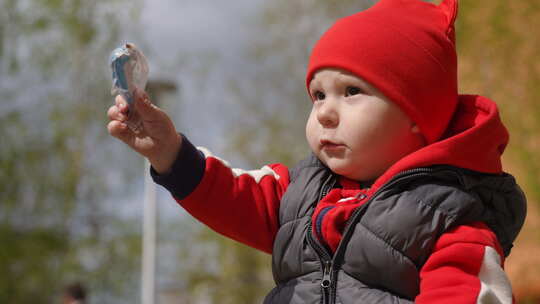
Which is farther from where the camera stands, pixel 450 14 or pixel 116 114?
pixel 450 14

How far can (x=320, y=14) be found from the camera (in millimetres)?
12766

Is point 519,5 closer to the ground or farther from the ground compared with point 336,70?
farther from the ground

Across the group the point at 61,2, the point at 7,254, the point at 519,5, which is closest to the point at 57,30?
the point at 61,2

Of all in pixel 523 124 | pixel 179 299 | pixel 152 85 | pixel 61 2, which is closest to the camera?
pixel 523 124

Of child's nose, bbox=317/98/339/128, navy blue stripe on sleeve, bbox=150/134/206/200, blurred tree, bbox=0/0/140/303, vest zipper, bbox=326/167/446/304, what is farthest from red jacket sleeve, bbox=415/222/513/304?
blurred tree, bbox=0/0/140/303

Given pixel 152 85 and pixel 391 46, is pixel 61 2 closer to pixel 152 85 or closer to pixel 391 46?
pixel 152 85

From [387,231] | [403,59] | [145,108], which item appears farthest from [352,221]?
[145,108]

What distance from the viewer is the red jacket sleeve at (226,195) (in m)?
1.93

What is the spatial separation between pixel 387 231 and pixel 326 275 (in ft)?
0.63

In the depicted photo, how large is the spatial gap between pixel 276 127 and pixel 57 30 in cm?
428

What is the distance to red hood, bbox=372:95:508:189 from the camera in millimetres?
1811

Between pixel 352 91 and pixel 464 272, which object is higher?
pixel 352 91

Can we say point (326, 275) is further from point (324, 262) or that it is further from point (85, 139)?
point (85, 139)

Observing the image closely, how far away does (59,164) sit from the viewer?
12539 mm
